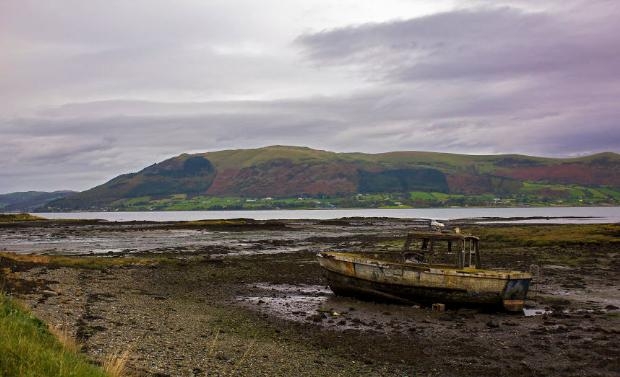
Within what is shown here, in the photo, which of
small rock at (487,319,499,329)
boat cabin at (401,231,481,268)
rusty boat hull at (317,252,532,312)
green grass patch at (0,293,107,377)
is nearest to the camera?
green grass patch at (0,293,107,377)

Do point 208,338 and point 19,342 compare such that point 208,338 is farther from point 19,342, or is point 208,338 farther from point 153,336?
point 19,342

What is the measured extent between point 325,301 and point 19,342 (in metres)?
18.4

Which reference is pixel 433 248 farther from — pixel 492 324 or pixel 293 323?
pixel 293 323

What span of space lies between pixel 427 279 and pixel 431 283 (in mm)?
251

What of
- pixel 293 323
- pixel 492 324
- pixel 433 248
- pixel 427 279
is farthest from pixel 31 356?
pixel 433 248

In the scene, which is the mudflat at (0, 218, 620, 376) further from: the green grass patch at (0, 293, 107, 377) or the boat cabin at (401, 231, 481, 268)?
the green grass patch at (0, 293, 107, 377)

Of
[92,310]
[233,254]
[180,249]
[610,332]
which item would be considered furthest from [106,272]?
[610,332]

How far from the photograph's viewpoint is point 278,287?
30453mm

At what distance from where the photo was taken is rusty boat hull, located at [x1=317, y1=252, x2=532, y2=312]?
76.5 ft

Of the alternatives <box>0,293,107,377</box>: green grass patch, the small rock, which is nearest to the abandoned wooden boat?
the small rock

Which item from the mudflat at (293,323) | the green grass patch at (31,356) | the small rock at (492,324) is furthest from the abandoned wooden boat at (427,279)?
the green grass patch at (31,356)

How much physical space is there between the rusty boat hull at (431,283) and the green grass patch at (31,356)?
17.0 metres

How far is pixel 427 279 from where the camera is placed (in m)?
24.2

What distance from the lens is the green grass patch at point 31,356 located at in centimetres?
805
